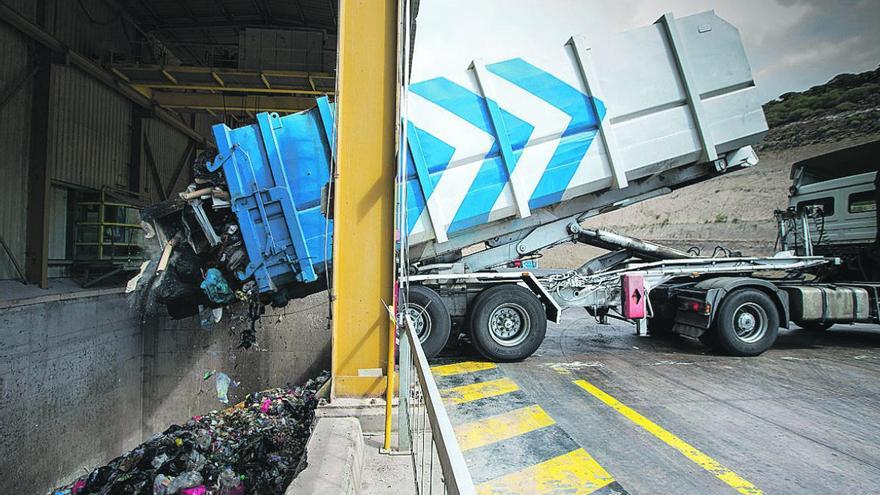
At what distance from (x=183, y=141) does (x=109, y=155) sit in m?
3.98

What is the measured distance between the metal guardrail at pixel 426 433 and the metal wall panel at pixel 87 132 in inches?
329

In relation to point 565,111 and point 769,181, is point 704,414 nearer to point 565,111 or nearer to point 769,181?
point 565,111

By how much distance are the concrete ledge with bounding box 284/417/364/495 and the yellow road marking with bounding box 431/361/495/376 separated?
246cm

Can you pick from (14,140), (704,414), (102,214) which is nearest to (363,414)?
(704,414)

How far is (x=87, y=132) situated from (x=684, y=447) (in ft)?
37.0

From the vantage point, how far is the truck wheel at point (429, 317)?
5.98 meters

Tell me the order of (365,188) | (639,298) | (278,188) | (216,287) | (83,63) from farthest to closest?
(83,63), (639,298), (216,287), (278,188), (365,188)

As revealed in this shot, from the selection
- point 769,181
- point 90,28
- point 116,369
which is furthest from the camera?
point 769,181

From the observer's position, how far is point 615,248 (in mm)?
7203

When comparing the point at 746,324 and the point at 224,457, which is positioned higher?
the point at 746,324

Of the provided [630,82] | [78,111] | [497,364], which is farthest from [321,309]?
[78,111]

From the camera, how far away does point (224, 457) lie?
15.6ft

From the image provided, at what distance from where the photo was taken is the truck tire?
242 inches

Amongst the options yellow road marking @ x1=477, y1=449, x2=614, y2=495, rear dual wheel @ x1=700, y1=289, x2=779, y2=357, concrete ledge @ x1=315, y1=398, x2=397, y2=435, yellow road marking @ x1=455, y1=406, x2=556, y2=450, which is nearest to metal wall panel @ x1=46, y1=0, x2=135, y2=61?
concrete ledge @ x1=315, y1=398, x2=397, y2=435
